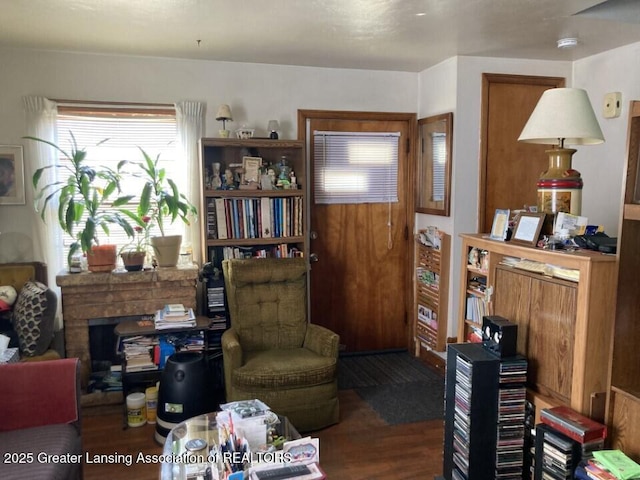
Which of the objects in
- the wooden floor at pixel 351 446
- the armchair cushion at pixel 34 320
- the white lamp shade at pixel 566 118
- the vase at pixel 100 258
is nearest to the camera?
the white lamp shade at pixel 566 118

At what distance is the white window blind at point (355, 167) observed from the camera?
4.22 m

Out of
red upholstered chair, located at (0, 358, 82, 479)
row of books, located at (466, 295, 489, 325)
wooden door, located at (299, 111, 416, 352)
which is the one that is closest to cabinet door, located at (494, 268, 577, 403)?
row of books, located at (466, 295, 489, 325)

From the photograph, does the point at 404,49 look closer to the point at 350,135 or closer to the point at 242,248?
the point at 350,135

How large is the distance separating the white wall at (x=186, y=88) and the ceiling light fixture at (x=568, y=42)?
1.23m

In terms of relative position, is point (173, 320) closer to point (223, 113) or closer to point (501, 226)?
point (223, 113)

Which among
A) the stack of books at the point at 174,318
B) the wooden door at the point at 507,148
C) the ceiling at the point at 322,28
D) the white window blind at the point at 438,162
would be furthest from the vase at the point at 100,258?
the wooden door at the point at 507,148

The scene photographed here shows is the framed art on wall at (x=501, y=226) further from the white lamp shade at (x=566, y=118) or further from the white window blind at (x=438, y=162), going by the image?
the white window blind at (x=438, y=162)

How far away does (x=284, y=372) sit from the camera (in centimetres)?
296

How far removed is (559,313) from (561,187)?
546 mm

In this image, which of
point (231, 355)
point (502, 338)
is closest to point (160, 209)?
point (231, 355)

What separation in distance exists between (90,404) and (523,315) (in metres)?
2.74

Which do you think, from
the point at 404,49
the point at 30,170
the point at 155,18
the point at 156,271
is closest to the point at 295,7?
the point at 155,18

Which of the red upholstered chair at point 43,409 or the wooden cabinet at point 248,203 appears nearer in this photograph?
the red upholstered chair at point 43,409

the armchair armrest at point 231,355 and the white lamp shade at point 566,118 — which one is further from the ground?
the white lamp shade at point 566,118
